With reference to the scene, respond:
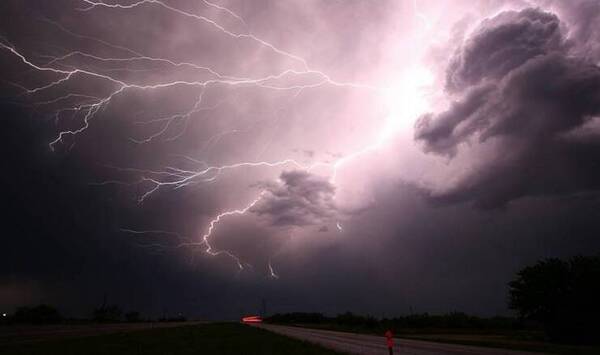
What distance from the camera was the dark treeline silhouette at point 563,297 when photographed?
28.1m

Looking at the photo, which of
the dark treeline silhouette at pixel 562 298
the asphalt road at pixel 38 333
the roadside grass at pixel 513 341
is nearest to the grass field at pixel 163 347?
the asphalt road at pixel 38 333

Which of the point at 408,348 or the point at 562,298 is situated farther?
the point at 562,298

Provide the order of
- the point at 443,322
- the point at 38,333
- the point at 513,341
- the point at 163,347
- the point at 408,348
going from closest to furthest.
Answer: the point at 408,348 < the point at 163,347 < the point at 513,341 < the point at 38,333 < the point at 443,322

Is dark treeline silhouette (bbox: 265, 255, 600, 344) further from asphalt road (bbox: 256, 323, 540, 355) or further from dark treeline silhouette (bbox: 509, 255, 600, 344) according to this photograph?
asphalt road (bbox: 256, 323, 540, 355)

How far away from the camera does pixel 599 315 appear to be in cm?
2792

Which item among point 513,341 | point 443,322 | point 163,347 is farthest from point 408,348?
point 443,322

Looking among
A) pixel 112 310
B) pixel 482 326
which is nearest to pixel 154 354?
pixel 482 326

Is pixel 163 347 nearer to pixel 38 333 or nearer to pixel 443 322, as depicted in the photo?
pixel 38 333

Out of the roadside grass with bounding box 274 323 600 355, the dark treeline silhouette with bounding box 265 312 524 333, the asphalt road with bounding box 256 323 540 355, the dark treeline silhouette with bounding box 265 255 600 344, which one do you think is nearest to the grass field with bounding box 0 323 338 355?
the asphalt road with bounding box 256 323 540 355

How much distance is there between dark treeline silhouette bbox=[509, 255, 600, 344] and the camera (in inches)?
1107

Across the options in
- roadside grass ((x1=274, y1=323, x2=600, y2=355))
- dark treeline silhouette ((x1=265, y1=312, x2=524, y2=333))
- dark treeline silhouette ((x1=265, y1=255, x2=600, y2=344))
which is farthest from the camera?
dark treeline silhouette ((x1=265, y1=312, x2=524, y2=333))

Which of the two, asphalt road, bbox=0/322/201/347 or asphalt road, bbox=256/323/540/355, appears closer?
asphalt road, bbox=256/323/540/355

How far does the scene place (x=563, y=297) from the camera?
103ft

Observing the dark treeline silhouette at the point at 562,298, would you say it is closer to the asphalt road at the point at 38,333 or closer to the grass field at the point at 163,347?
the grass field at the point at 163,347
